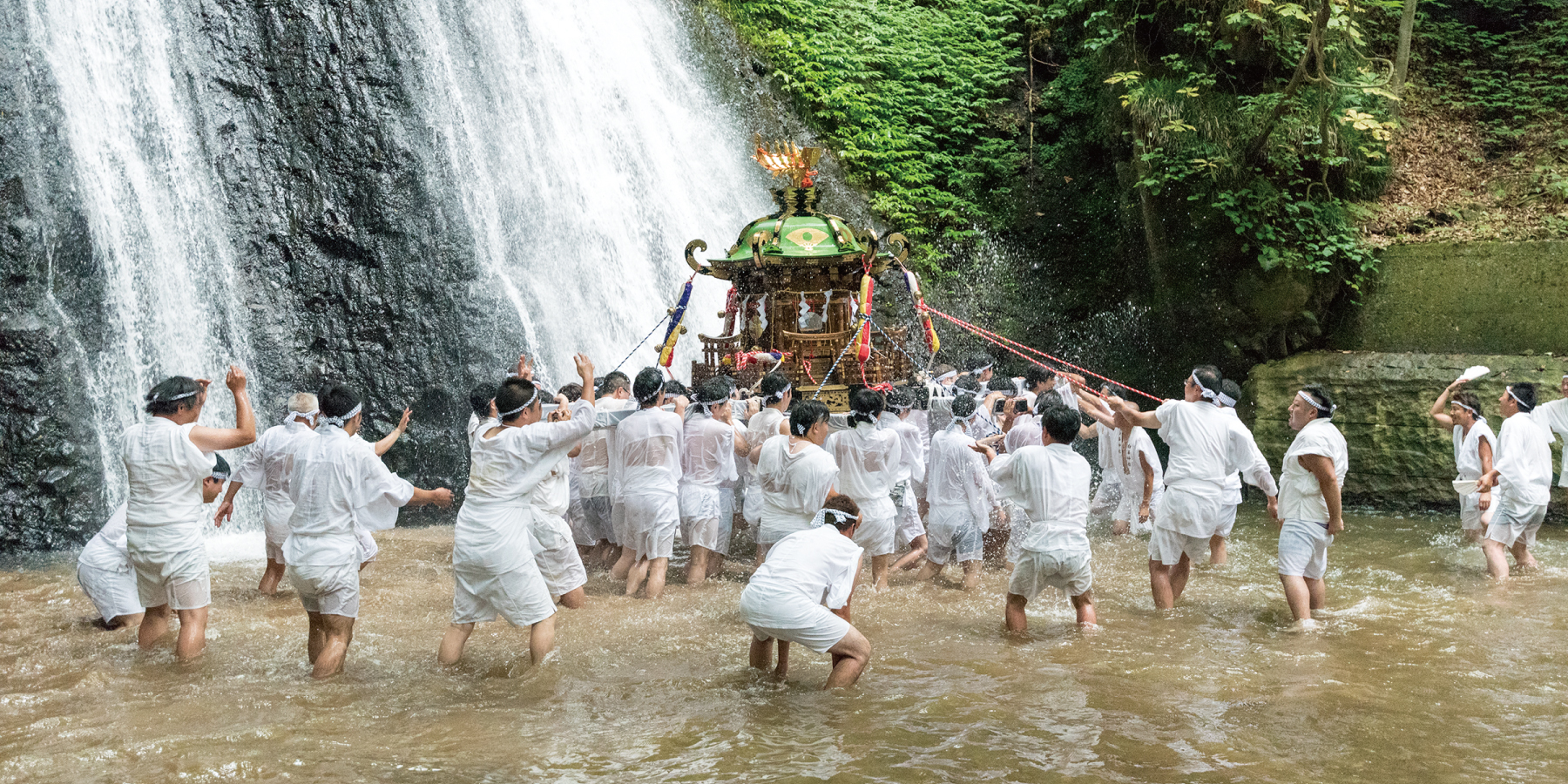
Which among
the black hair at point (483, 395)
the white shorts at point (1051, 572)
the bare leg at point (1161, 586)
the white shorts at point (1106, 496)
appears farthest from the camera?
the white shorts at point (1106, 496)

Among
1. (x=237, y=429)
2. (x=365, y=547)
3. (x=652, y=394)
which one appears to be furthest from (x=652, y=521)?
(x=237, y=429)

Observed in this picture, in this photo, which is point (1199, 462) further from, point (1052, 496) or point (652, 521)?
point (652, 521)

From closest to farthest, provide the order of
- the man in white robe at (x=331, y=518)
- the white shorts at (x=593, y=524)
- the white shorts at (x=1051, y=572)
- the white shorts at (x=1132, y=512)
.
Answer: the man in white robe at (x=331, y=518) < the white shorts at (x=1051, y=572) < the white shorts at (x=593, y=524) < the white shorts at (x=1132, y=512)

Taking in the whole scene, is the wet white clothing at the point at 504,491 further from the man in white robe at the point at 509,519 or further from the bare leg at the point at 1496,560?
the bare leg at the point at 1496,560

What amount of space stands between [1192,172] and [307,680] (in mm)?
12797

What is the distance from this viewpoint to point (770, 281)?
10.8m

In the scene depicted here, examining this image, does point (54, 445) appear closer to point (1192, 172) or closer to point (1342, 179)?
point (1192, 172)

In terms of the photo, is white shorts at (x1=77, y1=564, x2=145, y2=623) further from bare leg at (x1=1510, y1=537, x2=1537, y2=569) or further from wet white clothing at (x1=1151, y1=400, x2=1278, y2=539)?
bare leg at (x1=1510, y1=537, x2=1537, y2=569)

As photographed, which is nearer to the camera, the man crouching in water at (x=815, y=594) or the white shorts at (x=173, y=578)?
the man crouching in water at (x=815, y=594)

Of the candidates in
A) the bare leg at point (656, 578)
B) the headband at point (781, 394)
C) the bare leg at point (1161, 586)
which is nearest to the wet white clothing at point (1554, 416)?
the bare leg at point (1161, 586)

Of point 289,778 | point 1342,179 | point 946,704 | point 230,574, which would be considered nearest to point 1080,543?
point 946,704

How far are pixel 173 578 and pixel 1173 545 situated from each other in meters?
6.33

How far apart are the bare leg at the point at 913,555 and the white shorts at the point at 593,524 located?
8.04 feet

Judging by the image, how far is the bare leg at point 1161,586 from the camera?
7.78 m
